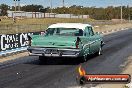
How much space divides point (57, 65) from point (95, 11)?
589 feet

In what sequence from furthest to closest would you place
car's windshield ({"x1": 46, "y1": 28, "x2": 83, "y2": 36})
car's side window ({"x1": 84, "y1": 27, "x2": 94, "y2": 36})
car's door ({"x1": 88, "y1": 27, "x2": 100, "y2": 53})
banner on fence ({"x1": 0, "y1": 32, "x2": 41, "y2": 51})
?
banner on fence ({"x1": 0, "y1": 32, "x2": 41, "y2": 51}), car's door ({"x1": 88, "y1": 27, "x2": 100, "y2": 53}), car's side window ({"x1": 84, "y1": 27, "x2": 94, "y2": 36}), car's windshield ({"x1": 46, "y1": 28, "x2": 83, "y2": 36})

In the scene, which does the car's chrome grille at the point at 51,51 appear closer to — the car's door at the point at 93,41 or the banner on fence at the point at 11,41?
the car's door at the point at 93,41

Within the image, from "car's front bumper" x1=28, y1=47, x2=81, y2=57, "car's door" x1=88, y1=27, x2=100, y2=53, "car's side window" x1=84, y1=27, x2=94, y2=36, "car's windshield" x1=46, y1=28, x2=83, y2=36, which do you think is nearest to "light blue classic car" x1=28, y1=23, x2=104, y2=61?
"car's front bumper" x1=28, y1=47, x2=81, y2=57

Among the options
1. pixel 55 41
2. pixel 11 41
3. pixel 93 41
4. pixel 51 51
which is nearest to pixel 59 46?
pixel 55 41

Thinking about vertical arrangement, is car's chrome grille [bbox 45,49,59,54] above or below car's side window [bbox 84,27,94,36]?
below

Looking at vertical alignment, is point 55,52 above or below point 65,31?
below

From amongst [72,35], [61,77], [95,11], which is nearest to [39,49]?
[72,35]

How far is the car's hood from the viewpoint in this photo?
16530mm

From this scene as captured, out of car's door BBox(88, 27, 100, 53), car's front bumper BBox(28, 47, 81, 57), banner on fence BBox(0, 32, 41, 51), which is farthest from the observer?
banner on fence BBox(0, 32, 41, 51)

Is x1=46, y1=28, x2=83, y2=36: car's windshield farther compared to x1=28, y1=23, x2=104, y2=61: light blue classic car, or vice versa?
x1=46, y1=28, x2=83, y2=36: car's windshield

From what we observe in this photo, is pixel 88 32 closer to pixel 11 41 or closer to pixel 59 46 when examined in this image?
pixel 59 46

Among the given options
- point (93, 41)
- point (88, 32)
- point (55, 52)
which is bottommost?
point (55, 52)

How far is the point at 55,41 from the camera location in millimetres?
16625

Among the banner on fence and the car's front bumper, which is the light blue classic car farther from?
the banner on fence
